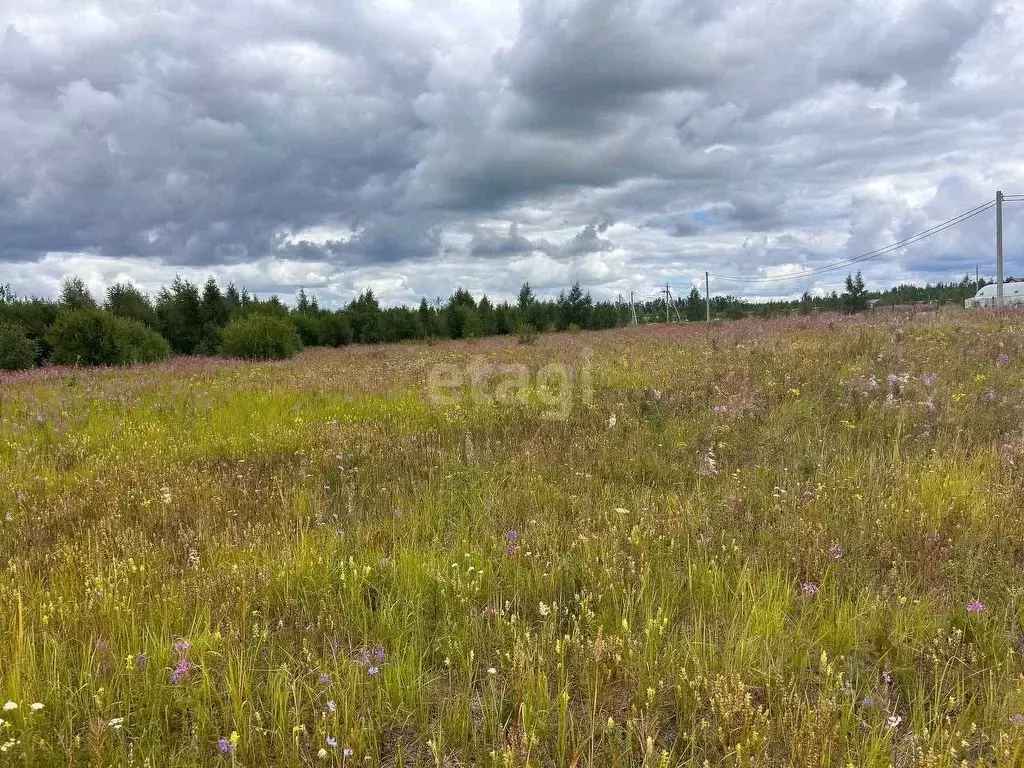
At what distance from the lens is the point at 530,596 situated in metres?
3.12

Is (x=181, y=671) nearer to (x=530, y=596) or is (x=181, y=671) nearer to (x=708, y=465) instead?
(x=530, y=596)

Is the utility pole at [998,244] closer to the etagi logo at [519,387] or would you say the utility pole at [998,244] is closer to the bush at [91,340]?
the etagi logo at [519,387]

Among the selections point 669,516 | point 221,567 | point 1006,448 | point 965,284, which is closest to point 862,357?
point 1006,448

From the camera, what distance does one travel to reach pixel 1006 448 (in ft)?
16.5

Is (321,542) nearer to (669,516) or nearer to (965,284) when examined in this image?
(669,516)

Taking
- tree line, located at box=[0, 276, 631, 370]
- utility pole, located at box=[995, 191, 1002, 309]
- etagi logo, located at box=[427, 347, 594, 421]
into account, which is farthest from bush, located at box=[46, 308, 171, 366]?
utility pole, located at box=[995, 191, 1002, 309]

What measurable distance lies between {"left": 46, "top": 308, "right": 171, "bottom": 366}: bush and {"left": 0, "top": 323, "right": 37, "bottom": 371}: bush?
1.03 m

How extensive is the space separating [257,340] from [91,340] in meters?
6.34

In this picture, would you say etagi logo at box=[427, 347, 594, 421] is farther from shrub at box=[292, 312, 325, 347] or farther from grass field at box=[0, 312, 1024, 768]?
shrub at box=[292, 312, 325, 347]

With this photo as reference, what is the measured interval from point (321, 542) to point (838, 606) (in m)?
3.11

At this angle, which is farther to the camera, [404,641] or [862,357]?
[862,357]

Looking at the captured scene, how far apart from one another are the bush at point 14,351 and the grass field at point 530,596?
2011 centimetres

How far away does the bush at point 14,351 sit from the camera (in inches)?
843

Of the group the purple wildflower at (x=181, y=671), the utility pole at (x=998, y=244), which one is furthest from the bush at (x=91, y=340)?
the utility pole at (x=998, y=244)
